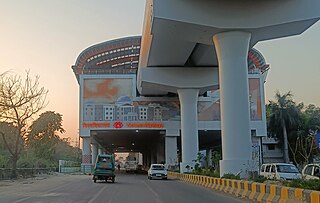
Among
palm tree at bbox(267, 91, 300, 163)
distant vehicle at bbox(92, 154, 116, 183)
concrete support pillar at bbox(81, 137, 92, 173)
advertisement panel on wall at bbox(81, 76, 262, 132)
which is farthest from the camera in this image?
palm tree at bbox(267, 91, 300, 163)

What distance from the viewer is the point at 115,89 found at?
197 ft

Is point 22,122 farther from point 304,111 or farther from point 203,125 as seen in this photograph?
point 304,111

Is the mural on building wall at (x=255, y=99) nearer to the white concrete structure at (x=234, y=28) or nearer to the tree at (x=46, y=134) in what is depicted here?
the tree at (x=46, y=134)

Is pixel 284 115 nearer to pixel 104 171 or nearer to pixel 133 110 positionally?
pixel 133 110

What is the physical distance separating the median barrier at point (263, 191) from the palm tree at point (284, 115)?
1904 inches

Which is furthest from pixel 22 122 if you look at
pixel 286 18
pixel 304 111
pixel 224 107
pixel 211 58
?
pixel 304 111

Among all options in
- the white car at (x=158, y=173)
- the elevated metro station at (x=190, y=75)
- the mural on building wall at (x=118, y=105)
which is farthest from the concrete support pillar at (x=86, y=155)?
the white car at (x=158, y=173)

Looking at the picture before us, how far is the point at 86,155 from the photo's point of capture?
61.6 meters

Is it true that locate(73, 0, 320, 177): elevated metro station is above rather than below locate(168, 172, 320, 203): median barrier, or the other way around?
above

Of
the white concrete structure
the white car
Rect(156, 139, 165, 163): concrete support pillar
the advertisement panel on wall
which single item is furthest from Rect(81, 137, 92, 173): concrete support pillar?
the white concrete structure

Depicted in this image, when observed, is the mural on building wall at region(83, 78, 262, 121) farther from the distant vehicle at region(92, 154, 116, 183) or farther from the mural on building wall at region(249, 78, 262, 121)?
the distant vehicle at region(92, 154, 116, 183)

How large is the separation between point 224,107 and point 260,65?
136ft

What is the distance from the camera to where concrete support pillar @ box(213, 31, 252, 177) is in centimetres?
2706

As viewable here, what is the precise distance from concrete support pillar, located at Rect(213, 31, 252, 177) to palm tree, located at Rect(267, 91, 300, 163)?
49.7 metres
